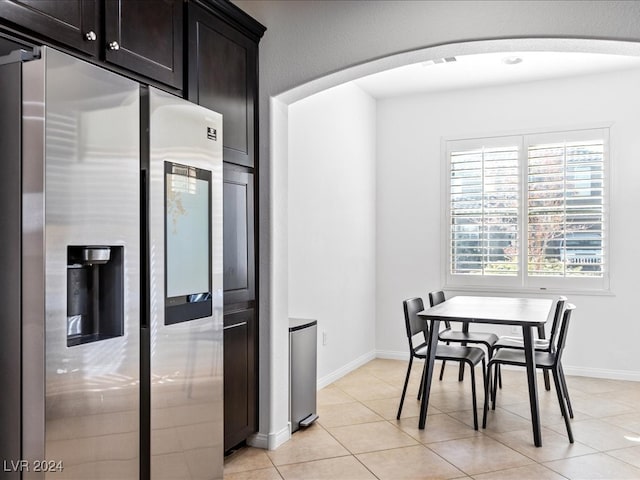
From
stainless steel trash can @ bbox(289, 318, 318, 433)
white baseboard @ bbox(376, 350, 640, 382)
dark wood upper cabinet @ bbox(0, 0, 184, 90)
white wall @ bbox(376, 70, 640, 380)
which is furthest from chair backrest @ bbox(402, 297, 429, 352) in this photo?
dark wood upper cabinet @ bbox(0, 0, 184, 90)

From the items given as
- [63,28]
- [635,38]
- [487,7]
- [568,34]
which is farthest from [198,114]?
[635,38]

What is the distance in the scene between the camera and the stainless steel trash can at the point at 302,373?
352 centimetres

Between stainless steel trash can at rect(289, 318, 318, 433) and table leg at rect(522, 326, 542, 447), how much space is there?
137 cm

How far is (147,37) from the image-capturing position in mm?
2393

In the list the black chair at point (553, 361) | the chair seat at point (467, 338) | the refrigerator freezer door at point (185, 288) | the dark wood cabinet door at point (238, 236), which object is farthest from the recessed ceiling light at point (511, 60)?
the refrigerator freezer door at point (185, 288)

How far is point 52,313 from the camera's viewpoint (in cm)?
171

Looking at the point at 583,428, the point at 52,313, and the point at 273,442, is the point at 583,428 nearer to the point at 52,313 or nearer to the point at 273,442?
the point at 273,442

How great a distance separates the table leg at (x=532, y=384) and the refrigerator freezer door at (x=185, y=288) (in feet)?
6.32

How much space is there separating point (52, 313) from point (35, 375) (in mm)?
192

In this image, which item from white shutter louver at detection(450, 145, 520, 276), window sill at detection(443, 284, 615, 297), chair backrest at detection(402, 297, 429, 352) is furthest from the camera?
white shutter louver at detection(450, 145, 520, 276)

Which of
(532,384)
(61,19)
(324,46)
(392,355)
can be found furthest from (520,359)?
(61,19)

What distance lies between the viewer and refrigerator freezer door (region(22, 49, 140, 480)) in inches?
66.7

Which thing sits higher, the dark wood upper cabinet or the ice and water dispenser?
the dark wood upper cabinet

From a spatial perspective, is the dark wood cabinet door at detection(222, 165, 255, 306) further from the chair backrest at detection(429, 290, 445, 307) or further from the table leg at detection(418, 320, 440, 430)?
the chair backrest at detection(429, 290, 445, 307)
